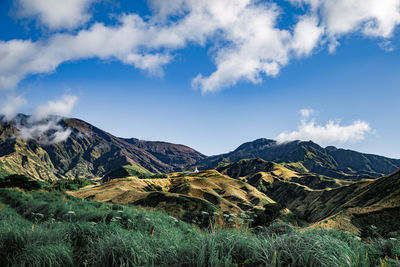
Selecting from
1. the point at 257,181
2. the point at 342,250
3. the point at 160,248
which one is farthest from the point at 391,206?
the point at 257,181

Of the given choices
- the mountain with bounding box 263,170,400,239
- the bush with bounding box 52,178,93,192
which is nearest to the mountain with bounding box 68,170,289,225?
the mountain with bounding box 263,170,400,239

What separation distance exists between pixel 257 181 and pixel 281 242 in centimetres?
15291

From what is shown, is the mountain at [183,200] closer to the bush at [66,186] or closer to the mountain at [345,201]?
A: the mountain at [345,201]

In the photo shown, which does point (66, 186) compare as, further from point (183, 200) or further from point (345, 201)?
point (345, 201)

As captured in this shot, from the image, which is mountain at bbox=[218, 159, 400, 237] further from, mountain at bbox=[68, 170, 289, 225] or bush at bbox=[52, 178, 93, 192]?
bush at bbox=[52, 178, 93, 192]

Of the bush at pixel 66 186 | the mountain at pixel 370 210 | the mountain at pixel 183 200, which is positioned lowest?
the bush at pixel 66 186

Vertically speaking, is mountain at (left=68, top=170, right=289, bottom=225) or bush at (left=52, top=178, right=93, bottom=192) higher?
mountain at (left=68, top=170, right=289, bottom=225)

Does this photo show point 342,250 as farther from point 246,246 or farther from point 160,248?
point 160,248

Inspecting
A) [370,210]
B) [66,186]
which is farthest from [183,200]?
[66,186]

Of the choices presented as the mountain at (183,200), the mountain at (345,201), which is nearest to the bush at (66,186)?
the mountain at (183,200)

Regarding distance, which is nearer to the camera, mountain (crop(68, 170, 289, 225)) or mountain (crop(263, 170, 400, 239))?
mountain (crop(263, 170, 400, 239))

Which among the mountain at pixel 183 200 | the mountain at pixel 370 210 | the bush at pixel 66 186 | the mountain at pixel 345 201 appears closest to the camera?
the mountain at pixel 370 210

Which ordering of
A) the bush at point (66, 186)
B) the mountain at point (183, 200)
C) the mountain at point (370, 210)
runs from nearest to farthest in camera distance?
the mountain at point (370, 210)
the mountain at point (183, 200)
the bush at point (66, 186)

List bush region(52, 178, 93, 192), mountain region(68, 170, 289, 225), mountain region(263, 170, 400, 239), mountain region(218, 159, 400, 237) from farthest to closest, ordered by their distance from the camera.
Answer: bush region(52, 178, 93, 192)
mountain region(68, 170, 289, 225)
mountain region(218, 159, 400, 237)
mountain region(263, 170, 400, 239)
